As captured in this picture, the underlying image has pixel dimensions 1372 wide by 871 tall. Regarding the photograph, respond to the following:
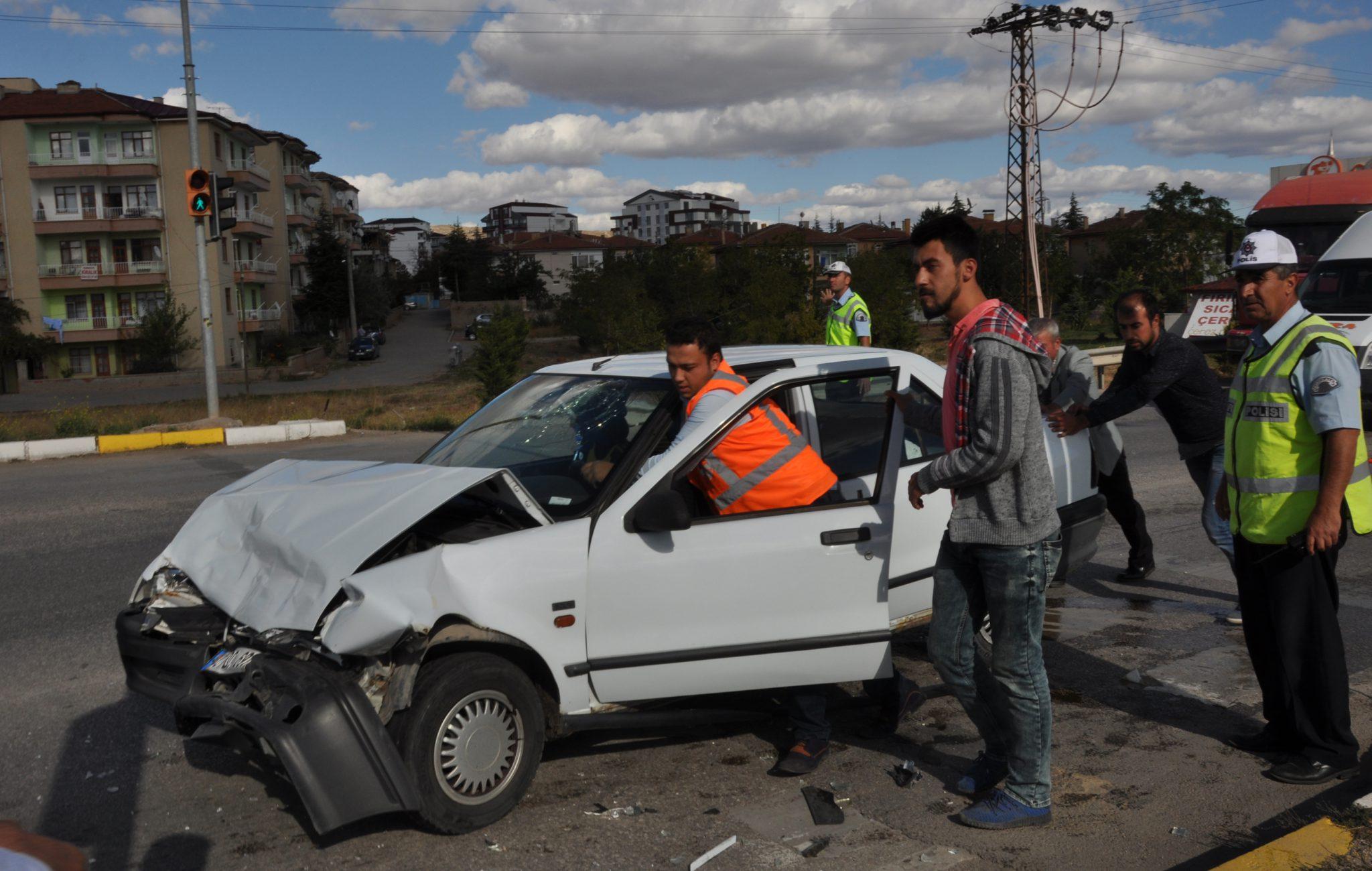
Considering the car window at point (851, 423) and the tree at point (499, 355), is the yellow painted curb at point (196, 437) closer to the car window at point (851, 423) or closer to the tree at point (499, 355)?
the tree at point (499, 355)

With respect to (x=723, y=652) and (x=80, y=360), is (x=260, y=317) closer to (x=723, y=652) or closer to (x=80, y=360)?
(x=80, y=360)

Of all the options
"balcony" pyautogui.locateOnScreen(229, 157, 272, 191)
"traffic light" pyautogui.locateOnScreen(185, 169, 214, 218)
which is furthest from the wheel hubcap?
"balcony" pyautogui.locateOnScreen(229, 157, 272, 191)

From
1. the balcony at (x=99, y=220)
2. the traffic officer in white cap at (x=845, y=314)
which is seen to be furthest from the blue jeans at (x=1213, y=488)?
the balcony at (x=99, y=220)

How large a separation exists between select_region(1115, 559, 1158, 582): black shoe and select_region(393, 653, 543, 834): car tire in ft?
15.2

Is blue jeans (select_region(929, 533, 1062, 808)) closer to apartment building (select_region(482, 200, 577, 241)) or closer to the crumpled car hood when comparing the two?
the crumpled car hood

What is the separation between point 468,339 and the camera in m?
76.3

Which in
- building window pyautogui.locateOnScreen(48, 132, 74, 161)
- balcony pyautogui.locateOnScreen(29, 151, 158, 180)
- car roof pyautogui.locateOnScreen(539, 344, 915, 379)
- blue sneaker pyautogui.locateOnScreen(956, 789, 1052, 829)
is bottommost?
blue sneaker pyautogui.locateOnScreen(956, 789, 1052, 829)

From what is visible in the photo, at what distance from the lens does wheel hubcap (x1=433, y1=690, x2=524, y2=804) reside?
3584mm

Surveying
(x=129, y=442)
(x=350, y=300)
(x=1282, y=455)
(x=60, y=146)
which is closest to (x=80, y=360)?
(x=60, y=146)

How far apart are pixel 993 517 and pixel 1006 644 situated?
0.42 metres

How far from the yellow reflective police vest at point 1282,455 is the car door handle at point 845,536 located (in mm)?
1359

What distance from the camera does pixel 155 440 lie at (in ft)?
53.2

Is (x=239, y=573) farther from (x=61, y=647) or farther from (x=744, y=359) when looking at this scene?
(x=61, y=647)

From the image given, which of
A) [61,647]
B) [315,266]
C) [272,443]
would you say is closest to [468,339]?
[315,266]
